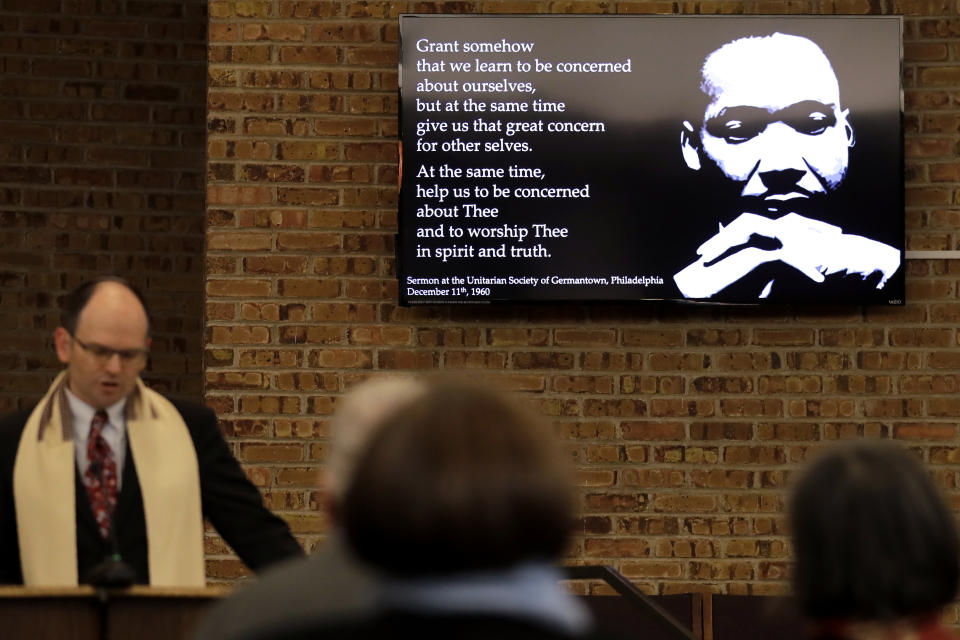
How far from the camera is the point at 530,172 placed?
4617 mm

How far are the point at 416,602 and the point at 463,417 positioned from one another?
0.53 ft

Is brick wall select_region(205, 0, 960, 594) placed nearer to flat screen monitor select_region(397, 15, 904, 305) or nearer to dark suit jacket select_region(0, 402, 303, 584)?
flat screen monitor select_region(397, 15, 904, 305)

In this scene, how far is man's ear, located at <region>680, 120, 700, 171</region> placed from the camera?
464 cm

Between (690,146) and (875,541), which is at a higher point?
(690,146)

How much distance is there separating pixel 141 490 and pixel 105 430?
158 mm

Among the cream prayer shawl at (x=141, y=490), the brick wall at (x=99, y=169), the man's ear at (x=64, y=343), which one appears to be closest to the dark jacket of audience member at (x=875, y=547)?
the cream prayer shawl at (x=141, y=490)

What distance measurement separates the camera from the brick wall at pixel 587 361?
15.2 feet

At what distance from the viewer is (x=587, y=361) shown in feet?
15.3

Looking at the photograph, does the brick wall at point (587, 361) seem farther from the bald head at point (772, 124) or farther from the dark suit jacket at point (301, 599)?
the dark suit jacket at point (301, 599)

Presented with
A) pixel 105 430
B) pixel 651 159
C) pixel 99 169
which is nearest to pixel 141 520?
pixel 105 430

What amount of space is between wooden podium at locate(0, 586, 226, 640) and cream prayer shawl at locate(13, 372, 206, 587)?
506 mm

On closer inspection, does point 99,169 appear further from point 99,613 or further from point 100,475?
point 99,613

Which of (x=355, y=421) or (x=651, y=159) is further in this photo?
(x=651, y=159)

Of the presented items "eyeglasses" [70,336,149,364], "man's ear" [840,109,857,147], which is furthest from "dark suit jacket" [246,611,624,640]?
"man's ear" [840,109,857,147]
